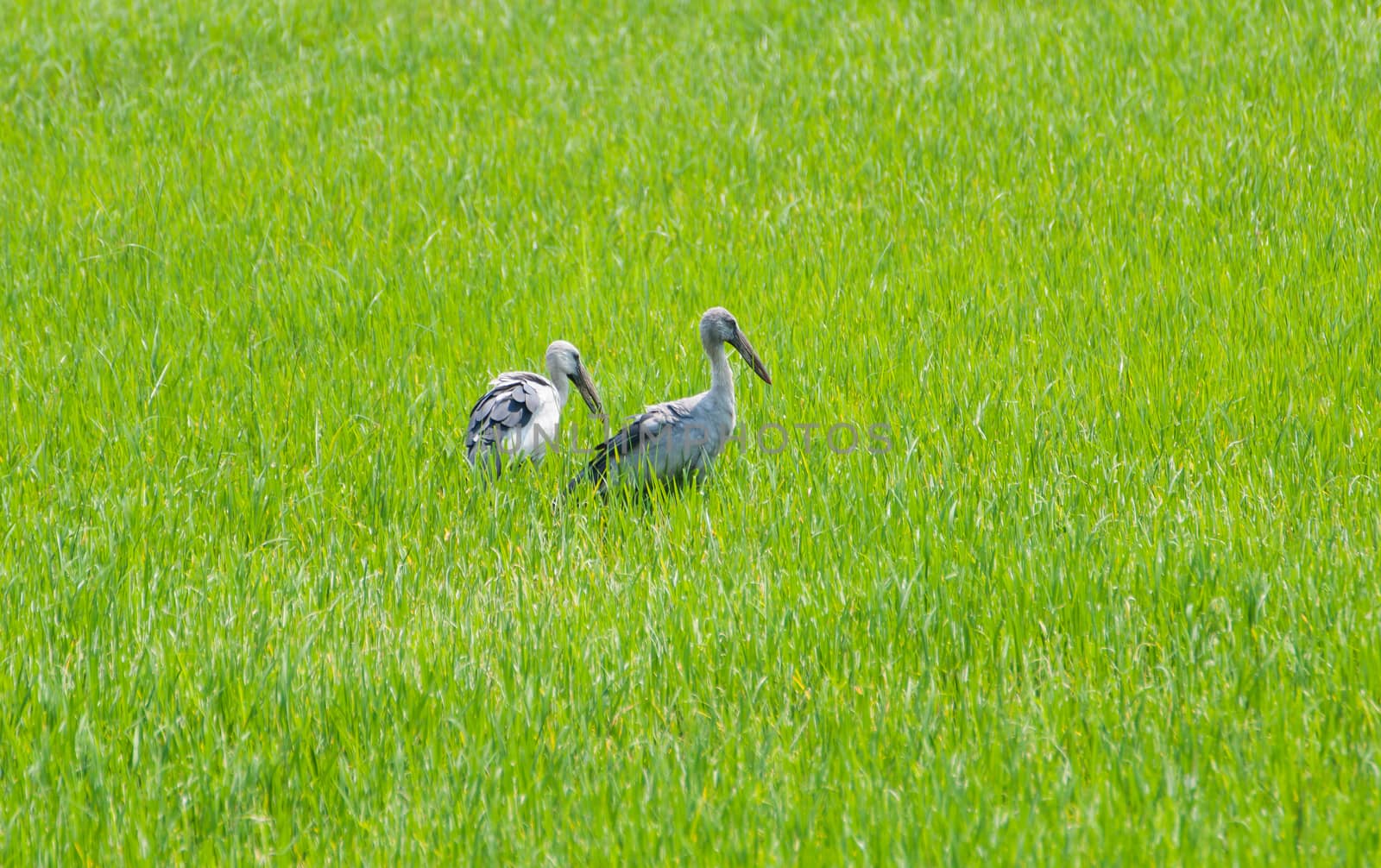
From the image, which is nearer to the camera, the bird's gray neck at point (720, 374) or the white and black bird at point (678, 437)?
the white and black bird at point (678, 437)

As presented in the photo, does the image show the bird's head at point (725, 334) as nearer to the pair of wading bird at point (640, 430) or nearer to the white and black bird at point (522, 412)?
the pair of wading bird at point (640, 430)

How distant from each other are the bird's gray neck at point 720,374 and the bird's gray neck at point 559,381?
2.13 feet

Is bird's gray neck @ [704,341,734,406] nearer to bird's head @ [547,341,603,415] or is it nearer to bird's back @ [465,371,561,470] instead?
bird's head @ [547,341,603,415]

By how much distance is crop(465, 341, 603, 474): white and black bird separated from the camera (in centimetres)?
489

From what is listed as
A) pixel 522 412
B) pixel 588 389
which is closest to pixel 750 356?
pixel 588 389

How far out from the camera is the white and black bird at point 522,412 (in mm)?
4895

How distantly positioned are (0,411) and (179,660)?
257 cm

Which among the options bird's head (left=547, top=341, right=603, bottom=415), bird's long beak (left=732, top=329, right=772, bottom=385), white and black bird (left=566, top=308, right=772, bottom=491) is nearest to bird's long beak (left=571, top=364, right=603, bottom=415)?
bird's head (left=547, top=341, right=603, bottom=415)

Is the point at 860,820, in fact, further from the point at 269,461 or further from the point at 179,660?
the point at 269,461

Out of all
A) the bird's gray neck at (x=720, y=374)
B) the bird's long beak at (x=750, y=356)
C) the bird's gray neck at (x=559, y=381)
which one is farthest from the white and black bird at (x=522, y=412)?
the bird's long beak at (x=750, y=356)

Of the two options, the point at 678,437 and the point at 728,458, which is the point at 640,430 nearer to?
the point at 678,437

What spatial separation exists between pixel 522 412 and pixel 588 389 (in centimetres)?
52

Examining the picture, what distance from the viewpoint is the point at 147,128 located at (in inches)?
359

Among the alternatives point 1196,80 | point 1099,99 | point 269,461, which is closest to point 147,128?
point 269,461
